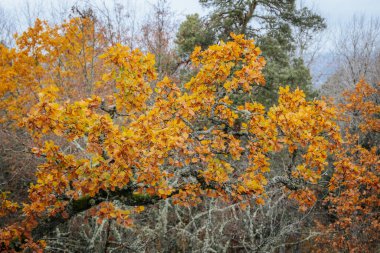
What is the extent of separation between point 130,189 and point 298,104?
2455 mm

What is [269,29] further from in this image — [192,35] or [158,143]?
[158,143]

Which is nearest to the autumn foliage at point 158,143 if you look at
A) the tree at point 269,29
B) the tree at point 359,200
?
the tree at point 359,200

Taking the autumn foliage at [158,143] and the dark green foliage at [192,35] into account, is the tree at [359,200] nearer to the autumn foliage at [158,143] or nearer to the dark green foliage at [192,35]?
the autumn foliage at [158,143]

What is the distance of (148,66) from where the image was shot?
3.74 meters

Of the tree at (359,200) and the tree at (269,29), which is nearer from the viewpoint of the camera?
the tree at (359,200)

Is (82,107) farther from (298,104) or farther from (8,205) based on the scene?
(298,104)

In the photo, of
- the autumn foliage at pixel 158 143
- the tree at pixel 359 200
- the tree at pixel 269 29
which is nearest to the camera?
the autumn foliage at pixel 158 143

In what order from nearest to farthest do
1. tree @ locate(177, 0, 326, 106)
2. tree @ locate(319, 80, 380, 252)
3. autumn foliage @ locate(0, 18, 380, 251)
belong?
autumn foliage @ locate(0, 18, 380, 251), tree @ locate(319, 80, 380, 252), tree @ locate(177, 0, 326, 106)

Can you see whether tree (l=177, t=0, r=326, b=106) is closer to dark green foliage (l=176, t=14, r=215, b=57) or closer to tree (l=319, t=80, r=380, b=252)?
dark green foliage (l=176, t=14, r=215, b=57)

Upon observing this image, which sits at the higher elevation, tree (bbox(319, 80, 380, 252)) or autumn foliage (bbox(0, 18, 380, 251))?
autumn foliage (bbox(0, 18, 380, 251))

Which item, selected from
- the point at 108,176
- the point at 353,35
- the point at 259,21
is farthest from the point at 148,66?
the point at 353,35

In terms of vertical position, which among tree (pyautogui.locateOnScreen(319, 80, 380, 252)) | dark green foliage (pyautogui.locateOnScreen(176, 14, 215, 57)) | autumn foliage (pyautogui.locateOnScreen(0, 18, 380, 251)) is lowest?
tree (pyautogui.locateOnScreen(319, 80, 380, 252))

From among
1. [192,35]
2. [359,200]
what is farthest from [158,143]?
[192,35]

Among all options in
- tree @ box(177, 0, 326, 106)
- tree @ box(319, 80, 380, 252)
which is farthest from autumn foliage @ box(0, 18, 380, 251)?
tree @ box(177, 0, 326, 106)
